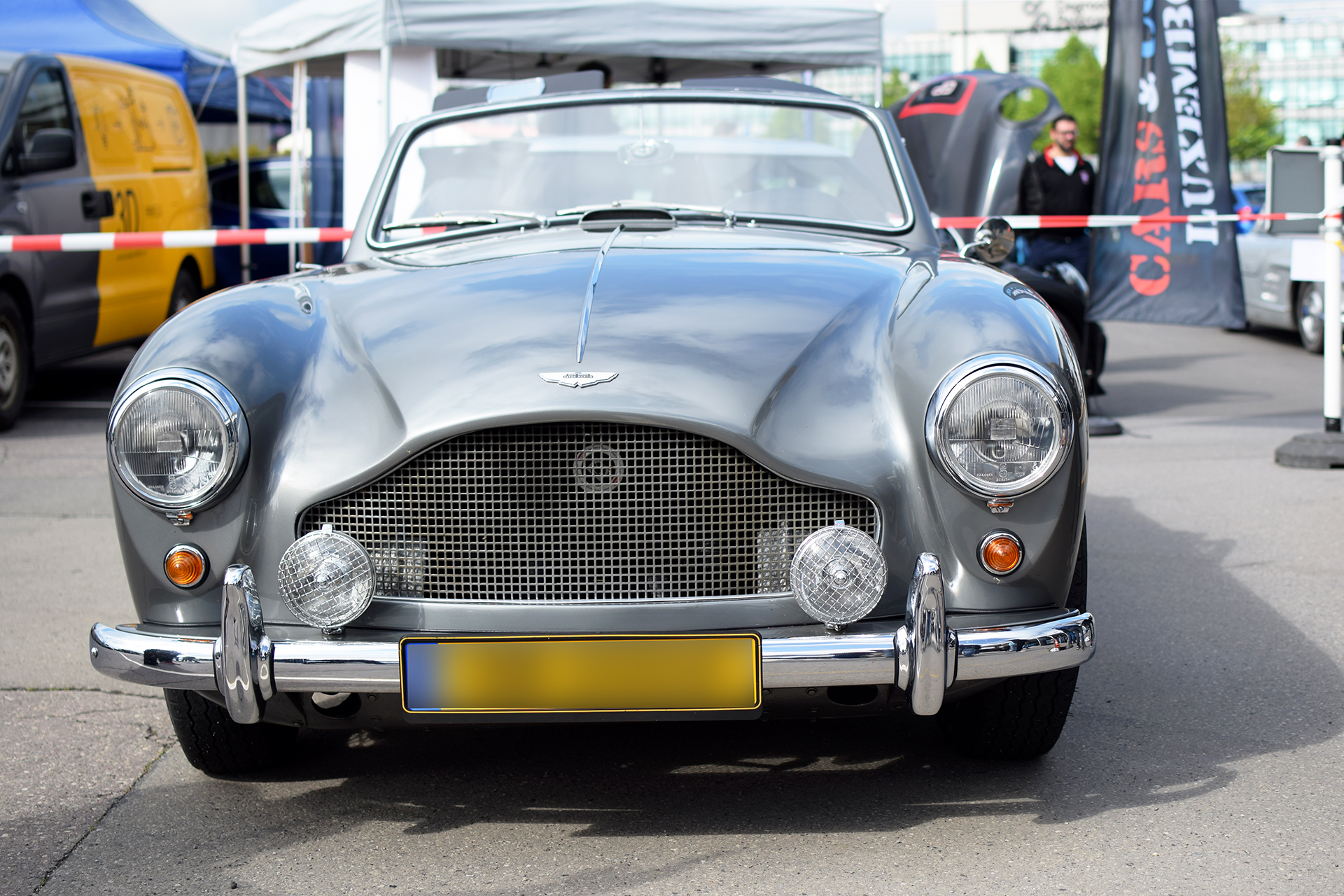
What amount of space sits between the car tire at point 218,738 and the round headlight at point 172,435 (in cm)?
50

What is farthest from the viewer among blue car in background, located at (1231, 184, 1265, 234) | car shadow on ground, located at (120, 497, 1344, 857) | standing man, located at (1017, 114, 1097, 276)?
blue car in background, located at (1231, 184, 1265, 234)

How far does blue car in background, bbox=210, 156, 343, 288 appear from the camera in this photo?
1165cm

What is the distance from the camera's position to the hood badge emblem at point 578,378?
2.40 metres

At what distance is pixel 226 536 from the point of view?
8.16 feet

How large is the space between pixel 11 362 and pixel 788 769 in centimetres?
640

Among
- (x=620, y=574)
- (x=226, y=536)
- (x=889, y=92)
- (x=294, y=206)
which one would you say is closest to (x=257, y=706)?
(x=226, y=536)

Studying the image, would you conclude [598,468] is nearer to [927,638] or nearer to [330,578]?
[330,578]

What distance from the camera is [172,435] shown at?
2488mm

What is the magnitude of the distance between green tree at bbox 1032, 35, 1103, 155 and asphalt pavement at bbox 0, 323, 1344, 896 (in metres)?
54.0

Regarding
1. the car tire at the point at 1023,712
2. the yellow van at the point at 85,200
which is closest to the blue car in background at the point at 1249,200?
the yellow van at the point at 85,200

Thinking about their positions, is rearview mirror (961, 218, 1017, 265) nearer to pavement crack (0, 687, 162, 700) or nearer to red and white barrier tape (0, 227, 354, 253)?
pavement crack (0, 687, 162, 700)

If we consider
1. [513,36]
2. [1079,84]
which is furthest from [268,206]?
[1079,84]

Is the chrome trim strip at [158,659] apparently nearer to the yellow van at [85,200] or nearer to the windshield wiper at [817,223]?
the windshield wiper at [817,223]

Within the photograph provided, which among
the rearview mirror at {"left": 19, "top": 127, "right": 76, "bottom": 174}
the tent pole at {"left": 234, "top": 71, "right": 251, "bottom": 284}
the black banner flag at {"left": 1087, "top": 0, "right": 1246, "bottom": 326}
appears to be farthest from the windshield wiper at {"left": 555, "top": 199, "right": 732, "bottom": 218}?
the tent pole at {"left": 234, "top": 71, "right": 251, "bottom": 284}
